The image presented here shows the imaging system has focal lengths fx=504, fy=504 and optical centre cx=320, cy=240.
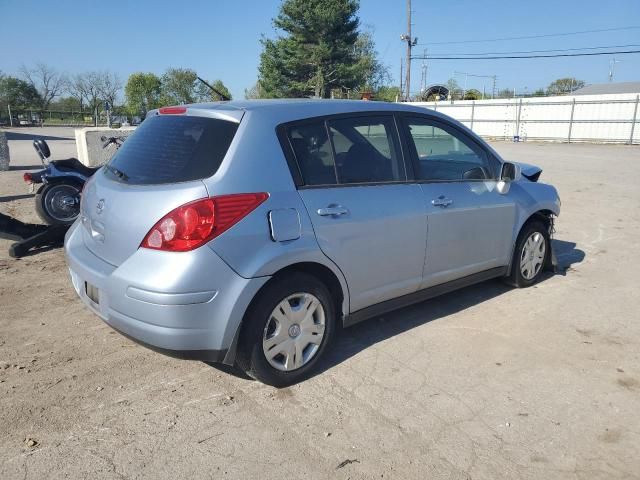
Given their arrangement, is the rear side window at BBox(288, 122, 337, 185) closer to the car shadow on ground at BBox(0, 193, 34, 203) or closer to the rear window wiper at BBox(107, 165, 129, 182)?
the rear window wiper at BBox(107, 165, 129, 182)

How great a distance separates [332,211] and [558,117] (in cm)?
3259

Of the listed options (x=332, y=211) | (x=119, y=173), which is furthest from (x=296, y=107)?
(x=119, y=173)

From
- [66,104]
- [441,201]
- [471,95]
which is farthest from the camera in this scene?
[66,104]

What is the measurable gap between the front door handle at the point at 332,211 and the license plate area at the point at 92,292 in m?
1.41

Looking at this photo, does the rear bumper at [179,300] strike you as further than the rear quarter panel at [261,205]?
No

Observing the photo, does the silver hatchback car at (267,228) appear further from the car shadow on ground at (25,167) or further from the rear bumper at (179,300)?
the car shadow on ground at (25,167)

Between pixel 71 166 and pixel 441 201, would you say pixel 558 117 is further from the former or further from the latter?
pixel 441 201

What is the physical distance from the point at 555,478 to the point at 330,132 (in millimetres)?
2336

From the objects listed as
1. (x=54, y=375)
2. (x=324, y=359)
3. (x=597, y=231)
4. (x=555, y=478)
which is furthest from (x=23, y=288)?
(x=597, y=231)

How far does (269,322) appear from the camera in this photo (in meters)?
3.02

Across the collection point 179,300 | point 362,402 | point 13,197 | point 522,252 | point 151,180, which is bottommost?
point 362,402

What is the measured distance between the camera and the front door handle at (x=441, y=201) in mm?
3818

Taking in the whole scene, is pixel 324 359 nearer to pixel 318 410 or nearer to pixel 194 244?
pixel 318 410

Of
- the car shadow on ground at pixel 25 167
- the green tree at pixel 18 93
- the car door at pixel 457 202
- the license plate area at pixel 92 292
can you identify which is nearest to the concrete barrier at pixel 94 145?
the car shadow on ground at pixel 25 167
